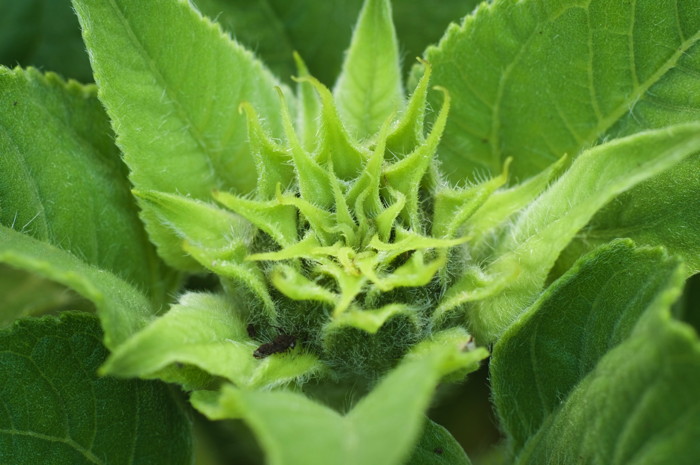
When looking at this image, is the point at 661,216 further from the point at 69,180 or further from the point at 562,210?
the point at 69,180

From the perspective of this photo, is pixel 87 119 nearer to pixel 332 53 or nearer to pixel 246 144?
pixel 246 144

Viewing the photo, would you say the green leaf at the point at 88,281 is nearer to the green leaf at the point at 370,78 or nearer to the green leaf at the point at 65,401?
the green leaf at the point at 65,401

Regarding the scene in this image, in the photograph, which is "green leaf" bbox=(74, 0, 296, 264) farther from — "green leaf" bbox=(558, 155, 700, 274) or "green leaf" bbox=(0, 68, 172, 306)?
"green leaf" bbox=(558, 155, 700, 274)

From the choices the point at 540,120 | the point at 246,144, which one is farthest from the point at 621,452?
the point at 246,144

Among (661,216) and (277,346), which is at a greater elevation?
(661,216)

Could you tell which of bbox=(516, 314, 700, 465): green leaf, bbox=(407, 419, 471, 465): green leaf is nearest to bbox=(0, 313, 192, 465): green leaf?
bbox=(407, 419, 471, 465): green leaf

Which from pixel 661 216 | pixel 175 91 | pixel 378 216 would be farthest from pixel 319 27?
pixel 661 216
